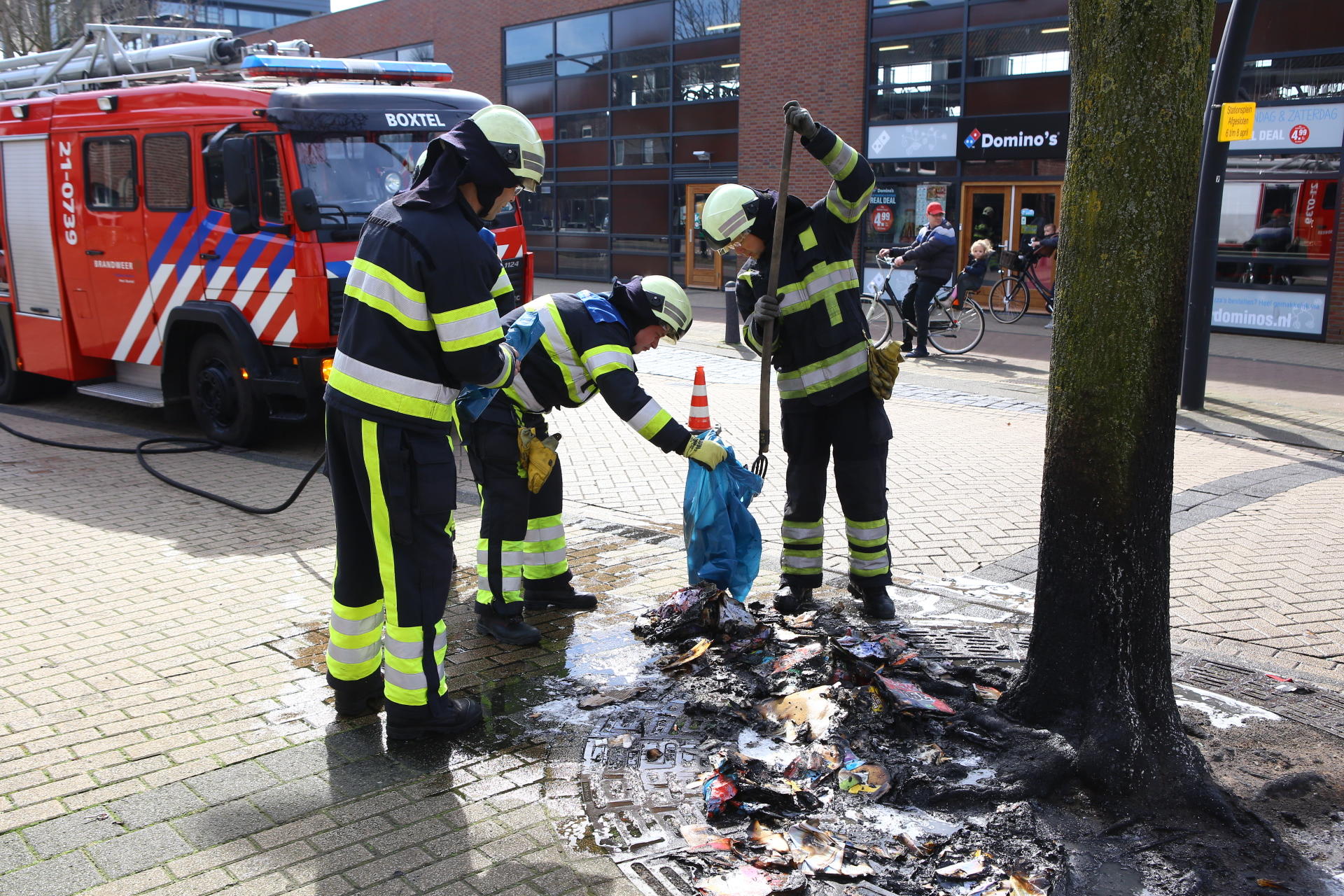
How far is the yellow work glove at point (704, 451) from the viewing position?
468 cm

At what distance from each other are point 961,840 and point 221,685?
2.85m

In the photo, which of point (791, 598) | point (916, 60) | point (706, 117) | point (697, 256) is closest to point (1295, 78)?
point (916, 60)

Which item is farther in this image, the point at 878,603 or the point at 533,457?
the point at 878,603

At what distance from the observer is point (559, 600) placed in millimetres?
5215

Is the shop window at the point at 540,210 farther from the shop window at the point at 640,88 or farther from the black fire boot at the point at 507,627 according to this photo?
the black fire boot at the point at 507,627

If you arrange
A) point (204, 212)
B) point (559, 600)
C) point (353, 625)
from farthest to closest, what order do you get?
point (204, 212)
point (559, 600)
point (353, 625)

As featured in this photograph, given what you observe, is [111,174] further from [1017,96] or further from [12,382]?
[1017,96]

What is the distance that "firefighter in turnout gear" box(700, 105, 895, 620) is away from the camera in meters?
4.91

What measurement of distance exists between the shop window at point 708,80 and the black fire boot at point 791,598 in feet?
61.9

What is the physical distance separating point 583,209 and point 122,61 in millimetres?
16265

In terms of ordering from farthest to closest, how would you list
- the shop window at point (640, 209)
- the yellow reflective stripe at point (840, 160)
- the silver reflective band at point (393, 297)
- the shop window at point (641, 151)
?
1. the shop window at point (640, 209)
2. the shop window at point (641, 151)
3. the yellow reflective stripe at point (840, 160)
4. the silver reflective band at point (393, 297)

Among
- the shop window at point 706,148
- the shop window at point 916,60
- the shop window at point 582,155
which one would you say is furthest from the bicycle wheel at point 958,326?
the shop window at point 582,155

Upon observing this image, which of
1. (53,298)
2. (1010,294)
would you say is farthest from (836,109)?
(53,298)

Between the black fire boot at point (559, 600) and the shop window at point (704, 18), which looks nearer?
the black fire boot at point (559, 600)
